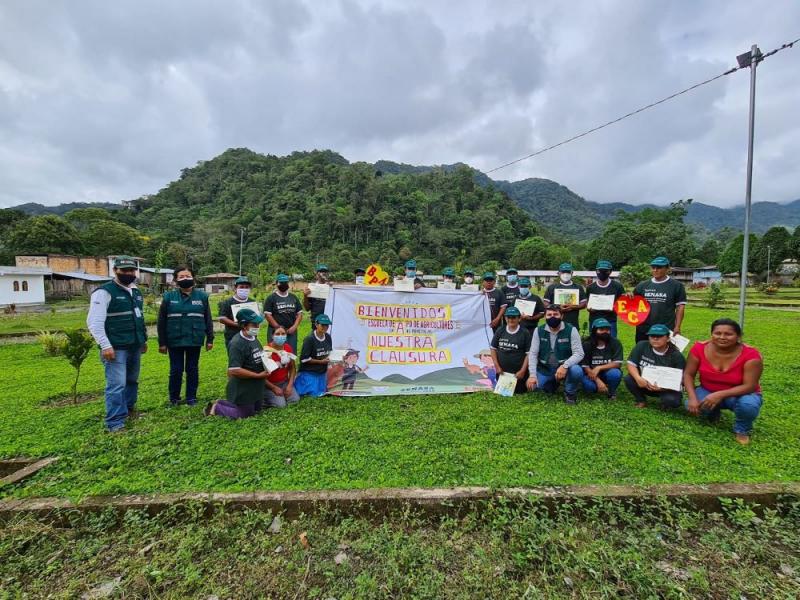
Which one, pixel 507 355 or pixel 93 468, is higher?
pixel 507 355

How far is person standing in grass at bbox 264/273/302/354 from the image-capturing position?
5.31 m

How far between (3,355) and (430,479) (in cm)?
1137

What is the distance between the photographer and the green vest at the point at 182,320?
15.1ft

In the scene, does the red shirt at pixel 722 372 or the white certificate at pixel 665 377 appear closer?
the red shirt at pixel 722 372

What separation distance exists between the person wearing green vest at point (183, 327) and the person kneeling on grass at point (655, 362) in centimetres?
538

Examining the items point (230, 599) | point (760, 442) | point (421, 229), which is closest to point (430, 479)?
point (230, 599)

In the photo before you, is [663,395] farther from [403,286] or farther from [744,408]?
[403,286]

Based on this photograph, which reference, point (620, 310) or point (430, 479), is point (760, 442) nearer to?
point (620, 310)

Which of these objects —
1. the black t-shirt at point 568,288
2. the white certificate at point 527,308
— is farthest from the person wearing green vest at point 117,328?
the black t-shirt at point 568,288

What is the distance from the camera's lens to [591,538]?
2.37 m

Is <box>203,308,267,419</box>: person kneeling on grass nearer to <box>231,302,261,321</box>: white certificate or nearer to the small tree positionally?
<box>231,302,261,321</box>: white certificate

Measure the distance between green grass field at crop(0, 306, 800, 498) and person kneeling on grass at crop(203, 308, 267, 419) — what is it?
0.18 meters

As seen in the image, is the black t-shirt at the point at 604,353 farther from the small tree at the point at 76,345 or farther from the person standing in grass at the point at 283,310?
A: the small tree at the point at 76,345

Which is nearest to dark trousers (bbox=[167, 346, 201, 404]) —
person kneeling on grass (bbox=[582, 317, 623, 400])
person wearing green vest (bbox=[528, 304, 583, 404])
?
person wearing green vest (bbox=[528, 304, 583, 404])
